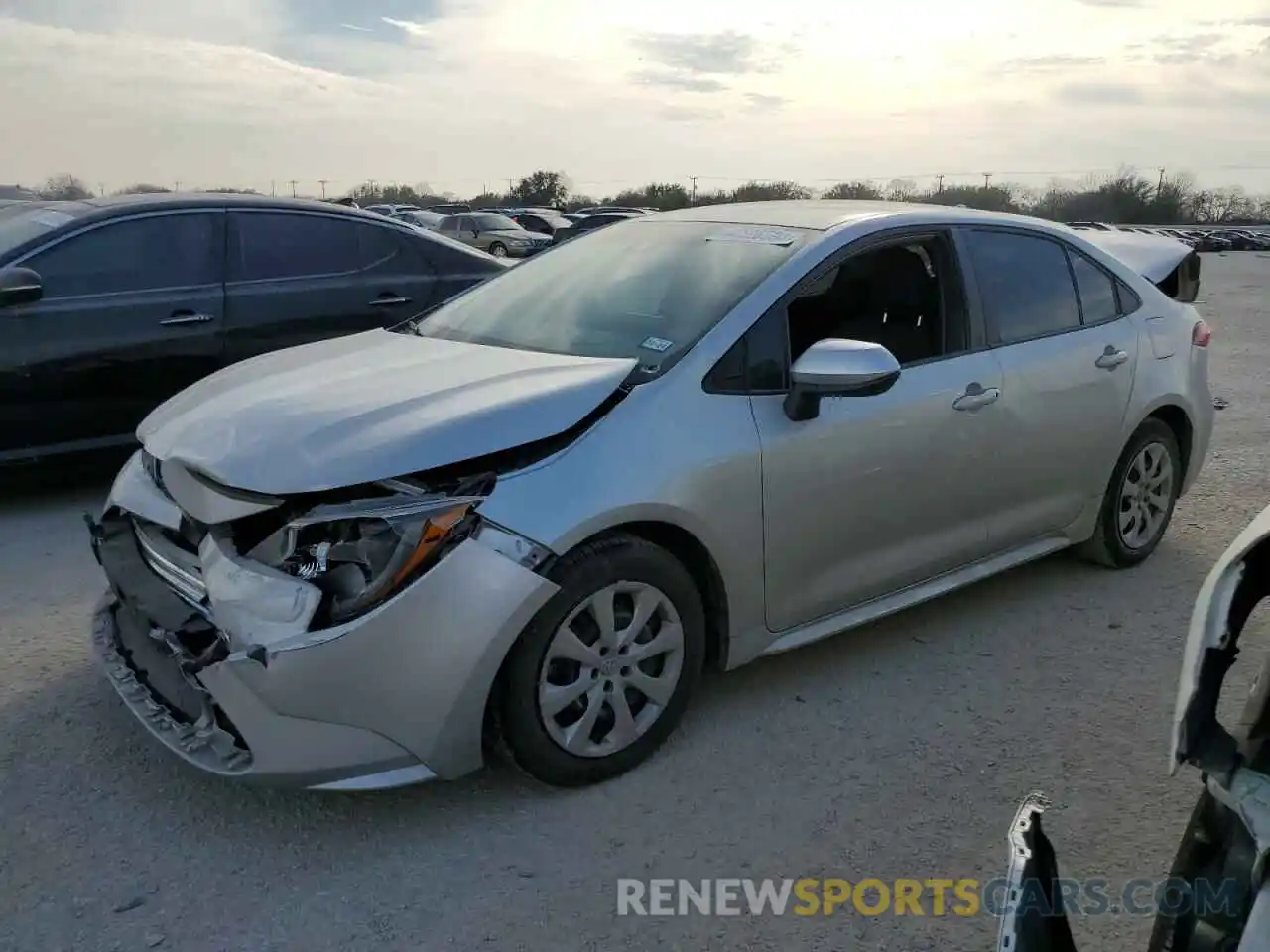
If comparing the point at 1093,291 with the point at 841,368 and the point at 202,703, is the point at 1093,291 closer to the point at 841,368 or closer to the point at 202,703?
the point at 841,368

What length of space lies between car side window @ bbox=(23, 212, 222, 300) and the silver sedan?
2.28m

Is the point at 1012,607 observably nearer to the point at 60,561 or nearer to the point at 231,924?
the point at 231,924

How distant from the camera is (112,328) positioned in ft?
18.4

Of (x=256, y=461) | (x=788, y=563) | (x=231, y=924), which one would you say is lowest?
(x=231, y=924)

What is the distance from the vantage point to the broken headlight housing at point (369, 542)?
2.70 metres

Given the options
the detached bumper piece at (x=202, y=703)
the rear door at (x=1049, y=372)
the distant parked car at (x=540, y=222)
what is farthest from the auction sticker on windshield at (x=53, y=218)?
the distant parked car at (x=540, y=222)

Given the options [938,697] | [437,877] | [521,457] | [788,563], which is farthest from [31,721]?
[938,697]

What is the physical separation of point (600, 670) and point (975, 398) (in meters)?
1.78

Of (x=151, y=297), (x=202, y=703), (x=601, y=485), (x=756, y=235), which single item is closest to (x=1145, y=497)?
(x=756, y=235)

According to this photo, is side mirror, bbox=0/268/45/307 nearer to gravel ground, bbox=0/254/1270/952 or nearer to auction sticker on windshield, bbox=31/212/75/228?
auction sticker on windshield, bbox=31/212/75/228

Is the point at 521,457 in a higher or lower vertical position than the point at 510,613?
higher

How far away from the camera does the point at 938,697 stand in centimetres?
374

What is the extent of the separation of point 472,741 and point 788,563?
1.16 m

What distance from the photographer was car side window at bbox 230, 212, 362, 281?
609 centimetres
